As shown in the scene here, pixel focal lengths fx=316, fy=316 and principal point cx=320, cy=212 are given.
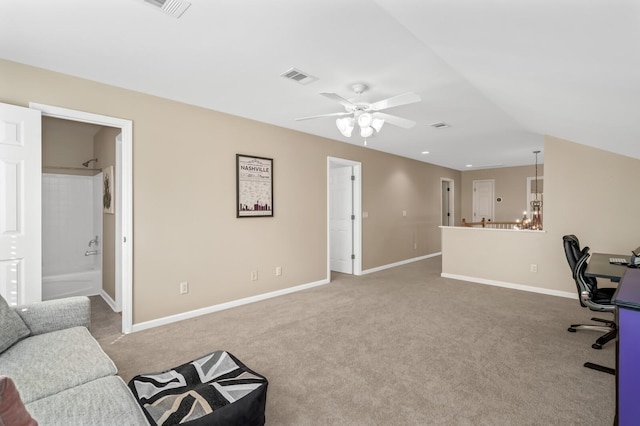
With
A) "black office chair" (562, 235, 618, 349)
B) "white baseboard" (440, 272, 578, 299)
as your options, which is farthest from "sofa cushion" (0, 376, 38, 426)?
"white baseboard" (440, 272, 578, 299)

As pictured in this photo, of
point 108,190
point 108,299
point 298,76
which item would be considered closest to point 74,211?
point 108,190

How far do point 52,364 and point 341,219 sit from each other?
4967mm

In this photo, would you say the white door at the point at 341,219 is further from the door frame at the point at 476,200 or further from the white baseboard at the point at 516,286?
the door frame at the point at 476,200

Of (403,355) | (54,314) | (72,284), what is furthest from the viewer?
(72,284)

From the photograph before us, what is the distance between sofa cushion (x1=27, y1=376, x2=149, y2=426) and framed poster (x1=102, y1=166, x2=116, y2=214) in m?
3.34

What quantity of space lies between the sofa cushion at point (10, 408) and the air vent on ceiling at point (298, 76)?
2.64 m

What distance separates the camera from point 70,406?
1354 mm

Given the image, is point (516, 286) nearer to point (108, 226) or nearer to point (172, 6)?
point (172, 6)

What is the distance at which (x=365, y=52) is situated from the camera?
242 centimetres

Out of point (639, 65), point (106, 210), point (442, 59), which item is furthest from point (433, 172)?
point (106, 210)

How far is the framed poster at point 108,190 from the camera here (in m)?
4.26

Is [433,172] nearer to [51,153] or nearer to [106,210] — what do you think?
[106,210]

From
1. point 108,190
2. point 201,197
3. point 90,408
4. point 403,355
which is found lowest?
point 403,355

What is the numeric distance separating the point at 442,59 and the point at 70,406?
10.3ft
